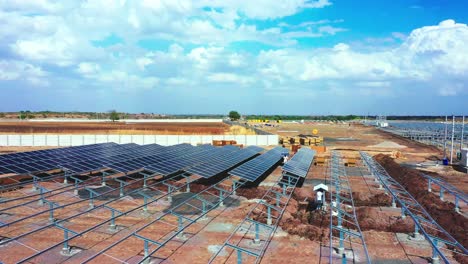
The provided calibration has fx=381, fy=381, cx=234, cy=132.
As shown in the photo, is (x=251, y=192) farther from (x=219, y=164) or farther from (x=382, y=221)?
(x=382, y=221)

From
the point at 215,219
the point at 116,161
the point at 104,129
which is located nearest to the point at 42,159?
the point at 116,161

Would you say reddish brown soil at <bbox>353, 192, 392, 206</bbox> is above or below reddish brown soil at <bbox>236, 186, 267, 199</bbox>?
below

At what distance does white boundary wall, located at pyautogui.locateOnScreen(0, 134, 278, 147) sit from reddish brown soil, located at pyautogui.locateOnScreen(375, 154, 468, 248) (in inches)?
1017

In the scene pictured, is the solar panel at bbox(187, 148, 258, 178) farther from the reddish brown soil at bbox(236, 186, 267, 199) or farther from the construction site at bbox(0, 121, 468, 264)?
the reddish brown soil at bbox(236, 186, 267, 199)

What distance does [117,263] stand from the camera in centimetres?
1366

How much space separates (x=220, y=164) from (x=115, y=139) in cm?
3153

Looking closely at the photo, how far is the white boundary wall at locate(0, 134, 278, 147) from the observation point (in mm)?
54188

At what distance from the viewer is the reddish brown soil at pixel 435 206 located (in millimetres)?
17836

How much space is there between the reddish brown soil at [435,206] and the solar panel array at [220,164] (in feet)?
43.3

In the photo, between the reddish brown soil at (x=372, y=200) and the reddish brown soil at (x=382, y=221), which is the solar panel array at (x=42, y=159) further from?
the reddish brown soil at (x=372, y=200)

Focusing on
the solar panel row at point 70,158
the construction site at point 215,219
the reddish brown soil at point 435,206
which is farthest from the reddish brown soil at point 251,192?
the solar panel row at point 70,158

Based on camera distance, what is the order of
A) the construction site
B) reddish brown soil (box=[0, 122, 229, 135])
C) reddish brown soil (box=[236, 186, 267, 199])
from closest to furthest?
the construction site, reddish brown soil (box=[236, 186, 267, 199]), reddish brown soil (box=[0, 122, 229, 135])

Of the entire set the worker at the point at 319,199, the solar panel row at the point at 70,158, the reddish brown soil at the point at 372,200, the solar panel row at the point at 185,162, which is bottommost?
the reddish brown soil at the point at 372,200

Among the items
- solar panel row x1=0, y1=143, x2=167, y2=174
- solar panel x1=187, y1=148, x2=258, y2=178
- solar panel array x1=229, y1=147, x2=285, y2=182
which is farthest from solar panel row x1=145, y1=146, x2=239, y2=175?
solar panel row x1=0, y1=143, x2=167, y2=174
